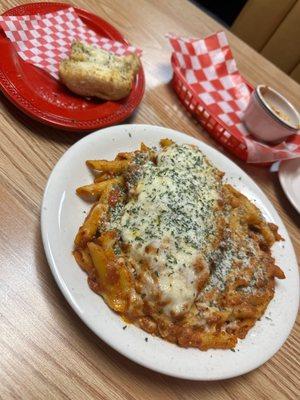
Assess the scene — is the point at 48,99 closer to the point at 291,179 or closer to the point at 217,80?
the point at 217,80

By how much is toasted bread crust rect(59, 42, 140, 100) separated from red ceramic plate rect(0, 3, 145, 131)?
32 mm

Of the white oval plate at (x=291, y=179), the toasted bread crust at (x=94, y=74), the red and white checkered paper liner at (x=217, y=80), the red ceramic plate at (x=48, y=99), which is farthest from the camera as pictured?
the red and white checkered paper liner at (x=217, y=80)

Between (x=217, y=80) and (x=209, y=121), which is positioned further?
(x=217, y=80)

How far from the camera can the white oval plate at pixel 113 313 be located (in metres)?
0.88

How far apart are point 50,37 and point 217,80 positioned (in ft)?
2.33

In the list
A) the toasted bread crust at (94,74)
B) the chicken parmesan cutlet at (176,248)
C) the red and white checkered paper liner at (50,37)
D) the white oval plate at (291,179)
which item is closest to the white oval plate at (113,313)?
the chicken parmesan cutlet at (176,248)

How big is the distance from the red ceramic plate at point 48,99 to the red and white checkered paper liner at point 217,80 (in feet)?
1.07

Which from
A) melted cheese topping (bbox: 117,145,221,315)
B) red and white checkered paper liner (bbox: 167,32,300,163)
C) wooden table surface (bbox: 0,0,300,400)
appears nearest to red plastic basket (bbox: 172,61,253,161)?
red and white checkered paper liner (bbox: 167,32,300,163)

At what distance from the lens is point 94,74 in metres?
1.30

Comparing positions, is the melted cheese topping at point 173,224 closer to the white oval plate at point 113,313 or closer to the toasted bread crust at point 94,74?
the white oval plate at point 113,313

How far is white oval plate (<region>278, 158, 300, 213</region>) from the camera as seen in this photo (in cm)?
150

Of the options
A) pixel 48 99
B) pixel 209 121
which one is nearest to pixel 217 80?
pixel 209 121

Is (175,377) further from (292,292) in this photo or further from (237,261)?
(292,292)

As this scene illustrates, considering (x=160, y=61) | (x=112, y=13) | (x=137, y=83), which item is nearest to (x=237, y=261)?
(x=137, y=83)
